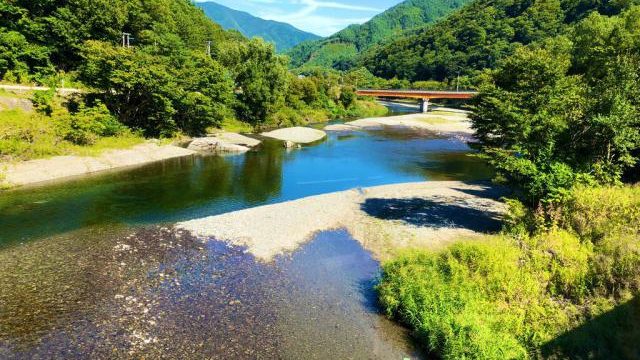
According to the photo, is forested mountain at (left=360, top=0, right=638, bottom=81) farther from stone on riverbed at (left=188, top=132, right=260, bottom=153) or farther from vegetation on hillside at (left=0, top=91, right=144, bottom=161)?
vegetation on hillside at (left=0, top=91, right=144, bottom=161)

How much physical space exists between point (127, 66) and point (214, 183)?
22.8 metres

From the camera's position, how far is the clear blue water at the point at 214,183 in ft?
94.2

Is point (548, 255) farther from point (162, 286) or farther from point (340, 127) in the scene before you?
point (340, 127)

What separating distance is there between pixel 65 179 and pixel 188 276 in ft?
81.9

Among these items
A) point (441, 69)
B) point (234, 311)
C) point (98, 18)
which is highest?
point (441, 69)

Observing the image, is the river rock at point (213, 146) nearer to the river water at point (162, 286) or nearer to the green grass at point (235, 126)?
the green grass at point (235, 126)

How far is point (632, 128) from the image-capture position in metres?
23.7

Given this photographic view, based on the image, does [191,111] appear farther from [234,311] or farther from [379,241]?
[234,311]

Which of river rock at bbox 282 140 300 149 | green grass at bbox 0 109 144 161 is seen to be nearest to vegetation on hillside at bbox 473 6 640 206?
river rock at bbox 282 140 300 149

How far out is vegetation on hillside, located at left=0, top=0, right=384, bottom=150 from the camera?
4928cm

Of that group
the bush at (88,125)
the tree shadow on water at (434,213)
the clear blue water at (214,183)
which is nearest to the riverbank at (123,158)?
the clear blue water at (214,183)

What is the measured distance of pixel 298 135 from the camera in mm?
72062

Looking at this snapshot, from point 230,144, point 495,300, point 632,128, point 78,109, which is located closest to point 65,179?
point 78,109

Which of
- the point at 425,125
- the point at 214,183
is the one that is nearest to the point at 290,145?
the point at 214,183
